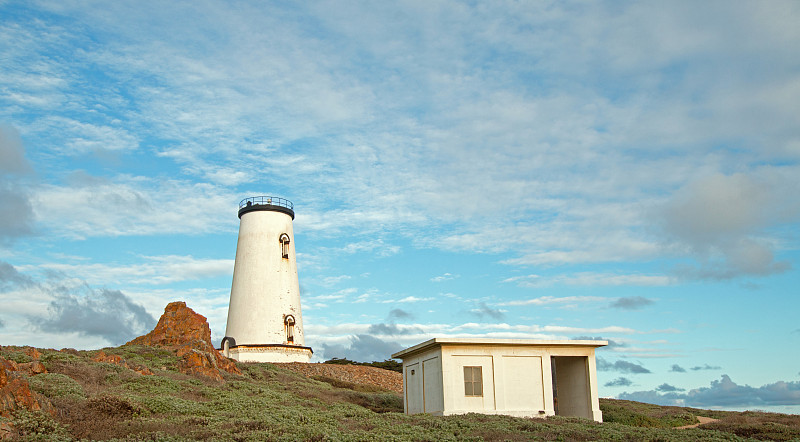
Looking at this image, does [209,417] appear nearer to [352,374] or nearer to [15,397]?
[15,397]

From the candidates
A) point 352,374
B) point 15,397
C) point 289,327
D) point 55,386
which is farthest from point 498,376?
point 289,327

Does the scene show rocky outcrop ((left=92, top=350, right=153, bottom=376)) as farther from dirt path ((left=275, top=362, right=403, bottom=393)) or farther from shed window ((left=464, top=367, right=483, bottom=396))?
dirt path ((left=275, top=362, right=403, bottom=393))

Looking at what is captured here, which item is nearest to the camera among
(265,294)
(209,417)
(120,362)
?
(209,417)

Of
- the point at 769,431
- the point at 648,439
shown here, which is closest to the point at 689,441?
the point at 648,439

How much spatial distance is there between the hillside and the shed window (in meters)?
3.04

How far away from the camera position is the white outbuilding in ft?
84.5

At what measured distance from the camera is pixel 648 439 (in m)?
18.1

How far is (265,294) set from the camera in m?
44.0

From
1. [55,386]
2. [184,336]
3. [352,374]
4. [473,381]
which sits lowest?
[473,381]

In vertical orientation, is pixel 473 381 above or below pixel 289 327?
below

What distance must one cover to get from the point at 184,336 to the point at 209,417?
21205 mm

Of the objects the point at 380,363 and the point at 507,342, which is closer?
the point at 507,342

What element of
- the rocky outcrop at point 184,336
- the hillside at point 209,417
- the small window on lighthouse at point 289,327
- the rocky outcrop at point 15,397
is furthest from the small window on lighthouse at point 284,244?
the rocky outcrop at point 15,397

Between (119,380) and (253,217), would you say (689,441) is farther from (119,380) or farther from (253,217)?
(253,217)
